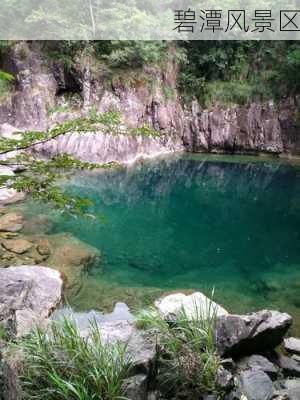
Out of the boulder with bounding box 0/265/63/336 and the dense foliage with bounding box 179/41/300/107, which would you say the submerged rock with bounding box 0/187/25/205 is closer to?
the boulder with bounding box 0/265/63/336

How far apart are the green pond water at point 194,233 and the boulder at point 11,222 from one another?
2.93 ft

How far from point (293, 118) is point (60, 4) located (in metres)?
13.1

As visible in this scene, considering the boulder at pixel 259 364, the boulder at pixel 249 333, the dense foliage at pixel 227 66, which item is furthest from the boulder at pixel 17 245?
the dense foliage at pixel 227 66

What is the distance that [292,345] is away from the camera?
199 inches

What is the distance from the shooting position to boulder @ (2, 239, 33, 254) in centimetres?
821

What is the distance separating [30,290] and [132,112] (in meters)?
14.8

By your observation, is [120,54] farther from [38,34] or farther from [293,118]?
[293,118]

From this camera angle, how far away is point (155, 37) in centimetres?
1967

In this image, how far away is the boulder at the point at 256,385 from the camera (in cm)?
376

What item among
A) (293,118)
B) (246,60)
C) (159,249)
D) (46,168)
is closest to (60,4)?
(246,60)

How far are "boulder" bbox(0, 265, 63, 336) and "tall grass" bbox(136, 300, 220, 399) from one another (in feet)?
6.34

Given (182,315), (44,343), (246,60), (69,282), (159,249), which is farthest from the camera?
(246,60)

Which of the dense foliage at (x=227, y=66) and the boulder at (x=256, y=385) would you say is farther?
the dense foliage at (x=227, y=66)

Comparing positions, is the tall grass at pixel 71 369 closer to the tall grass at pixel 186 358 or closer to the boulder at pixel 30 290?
the tall grass at pixel 186 358
